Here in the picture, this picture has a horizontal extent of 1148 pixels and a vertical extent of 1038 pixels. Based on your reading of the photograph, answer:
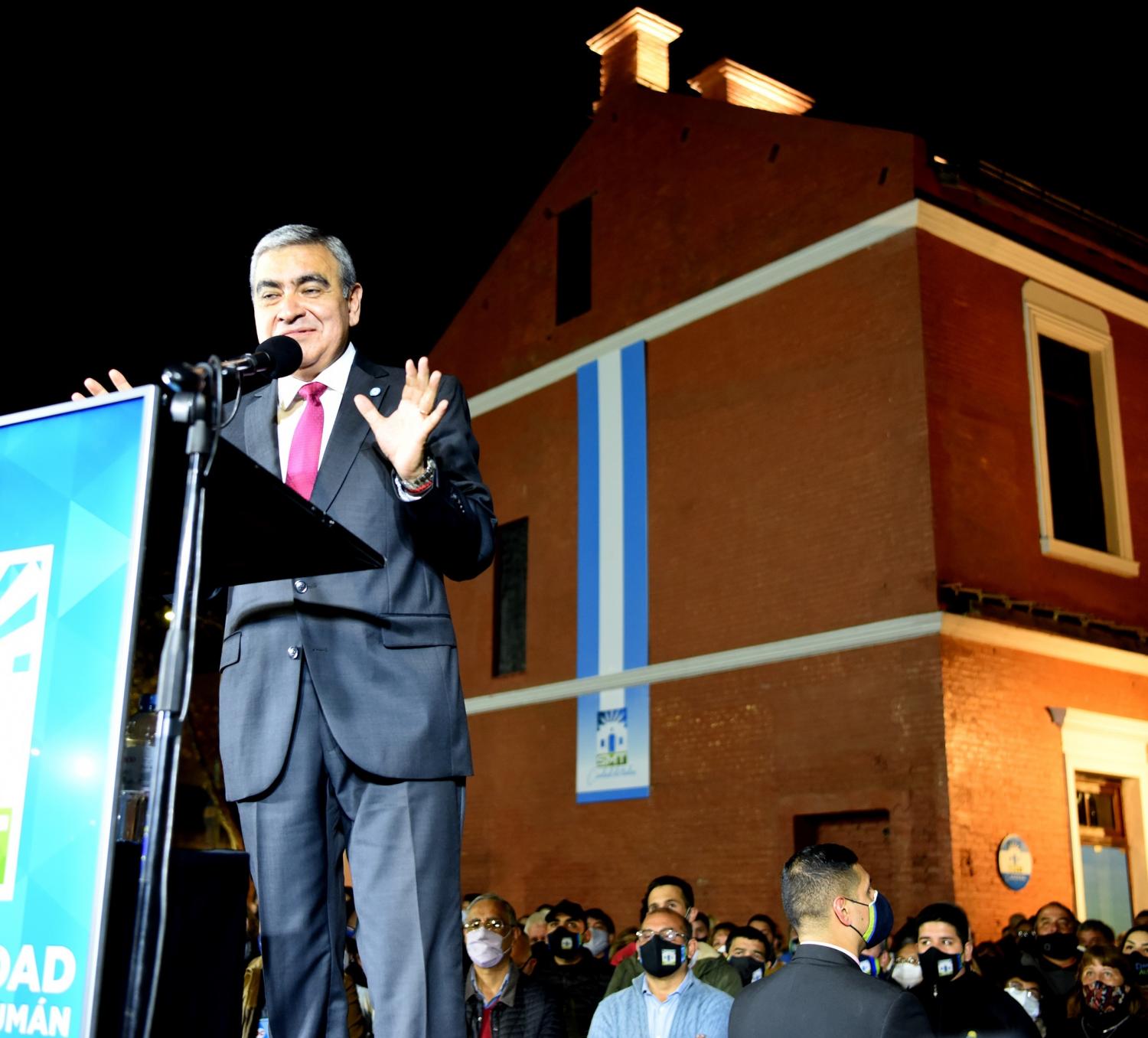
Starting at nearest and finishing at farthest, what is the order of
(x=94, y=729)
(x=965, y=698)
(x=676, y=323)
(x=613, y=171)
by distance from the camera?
(x=94, y=729)
(x=965, y=698)
(x=676, y=323)
(x=613, y=171)

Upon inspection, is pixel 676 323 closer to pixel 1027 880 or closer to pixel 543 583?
pixel 543 583

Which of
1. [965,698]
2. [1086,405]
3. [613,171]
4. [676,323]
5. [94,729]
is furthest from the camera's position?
[613,171]

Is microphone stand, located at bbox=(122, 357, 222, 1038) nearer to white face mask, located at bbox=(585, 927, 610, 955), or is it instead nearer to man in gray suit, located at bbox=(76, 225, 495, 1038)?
man in gray suit, located at bbox=(76, 225, 495, 1038)

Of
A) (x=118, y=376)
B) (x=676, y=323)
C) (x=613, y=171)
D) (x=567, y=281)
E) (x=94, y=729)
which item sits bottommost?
(x=94, y=729)

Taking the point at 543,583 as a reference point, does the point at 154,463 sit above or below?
below

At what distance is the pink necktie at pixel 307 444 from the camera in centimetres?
257

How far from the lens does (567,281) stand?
56.0 ft

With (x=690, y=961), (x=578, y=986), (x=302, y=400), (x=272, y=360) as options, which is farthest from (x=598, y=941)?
(x=272, y=360)

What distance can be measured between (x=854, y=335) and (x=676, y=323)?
8.42ft

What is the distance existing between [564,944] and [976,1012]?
13.3 ft

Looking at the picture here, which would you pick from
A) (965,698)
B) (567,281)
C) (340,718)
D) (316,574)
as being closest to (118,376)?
(316,574)

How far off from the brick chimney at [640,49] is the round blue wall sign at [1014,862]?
10149mm

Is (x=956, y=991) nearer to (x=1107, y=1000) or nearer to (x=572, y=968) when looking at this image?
(x=1107, y=1000)

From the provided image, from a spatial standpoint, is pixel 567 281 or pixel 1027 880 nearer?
pixel 1027 880
